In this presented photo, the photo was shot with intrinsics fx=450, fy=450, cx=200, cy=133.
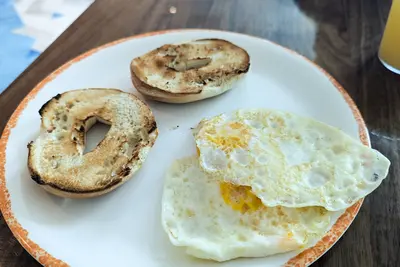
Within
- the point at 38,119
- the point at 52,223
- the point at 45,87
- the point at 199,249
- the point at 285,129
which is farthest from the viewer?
the point at 45,87

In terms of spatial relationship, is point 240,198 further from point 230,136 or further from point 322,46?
point 322,46

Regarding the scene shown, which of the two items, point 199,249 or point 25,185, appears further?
point 25,185

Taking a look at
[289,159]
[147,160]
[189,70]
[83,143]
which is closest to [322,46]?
[189,70]

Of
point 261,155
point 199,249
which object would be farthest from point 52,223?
point 261,155

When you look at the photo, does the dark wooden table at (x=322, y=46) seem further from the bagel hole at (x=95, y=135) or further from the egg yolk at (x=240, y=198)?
the bagel hole at (x=95, y=135)

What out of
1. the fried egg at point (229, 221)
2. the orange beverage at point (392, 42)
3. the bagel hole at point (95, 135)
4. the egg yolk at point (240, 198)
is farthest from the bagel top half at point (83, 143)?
the orange beverage at point (392, 42)

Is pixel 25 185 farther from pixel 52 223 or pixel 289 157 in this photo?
pixel 289 157

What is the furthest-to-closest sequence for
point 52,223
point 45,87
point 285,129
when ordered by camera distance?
point 45,87 < point 285,129 < point 52,223

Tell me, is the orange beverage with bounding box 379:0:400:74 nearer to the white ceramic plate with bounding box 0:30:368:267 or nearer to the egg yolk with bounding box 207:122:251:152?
the white ceramic plate with bounding box 0:30:368:267
